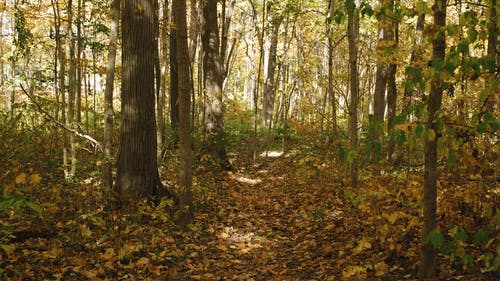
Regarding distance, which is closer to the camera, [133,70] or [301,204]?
[133,70]

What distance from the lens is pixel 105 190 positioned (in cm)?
766

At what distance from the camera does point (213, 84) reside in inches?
504

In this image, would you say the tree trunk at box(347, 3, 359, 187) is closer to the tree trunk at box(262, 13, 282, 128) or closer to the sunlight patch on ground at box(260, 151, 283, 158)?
the sunlight patch on ground at box(260, 151, 283, 158)

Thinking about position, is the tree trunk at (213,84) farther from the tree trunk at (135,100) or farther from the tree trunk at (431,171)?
the tree trunk at (431,171)

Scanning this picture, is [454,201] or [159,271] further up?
[454,201]


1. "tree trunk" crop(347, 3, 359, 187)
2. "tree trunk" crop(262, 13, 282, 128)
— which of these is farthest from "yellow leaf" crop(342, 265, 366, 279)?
"tree trunk" crop(262, 13, 282, 128)

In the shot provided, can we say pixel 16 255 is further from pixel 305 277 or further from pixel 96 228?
pixel 305 277

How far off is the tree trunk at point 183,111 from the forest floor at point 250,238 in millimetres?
422

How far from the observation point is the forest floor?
4.92 metres

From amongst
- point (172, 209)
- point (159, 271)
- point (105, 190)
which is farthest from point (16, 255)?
point (172, 209)

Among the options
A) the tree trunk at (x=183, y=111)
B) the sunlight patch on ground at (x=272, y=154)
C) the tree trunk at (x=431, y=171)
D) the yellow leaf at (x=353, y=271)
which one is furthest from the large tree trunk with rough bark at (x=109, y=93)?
the sunlight patch on ground at (x=272, y=154)

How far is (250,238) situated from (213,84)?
21.6 feet

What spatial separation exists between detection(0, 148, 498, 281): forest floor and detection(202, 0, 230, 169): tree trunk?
11.8ft

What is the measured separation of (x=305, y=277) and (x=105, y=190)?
422 cm
